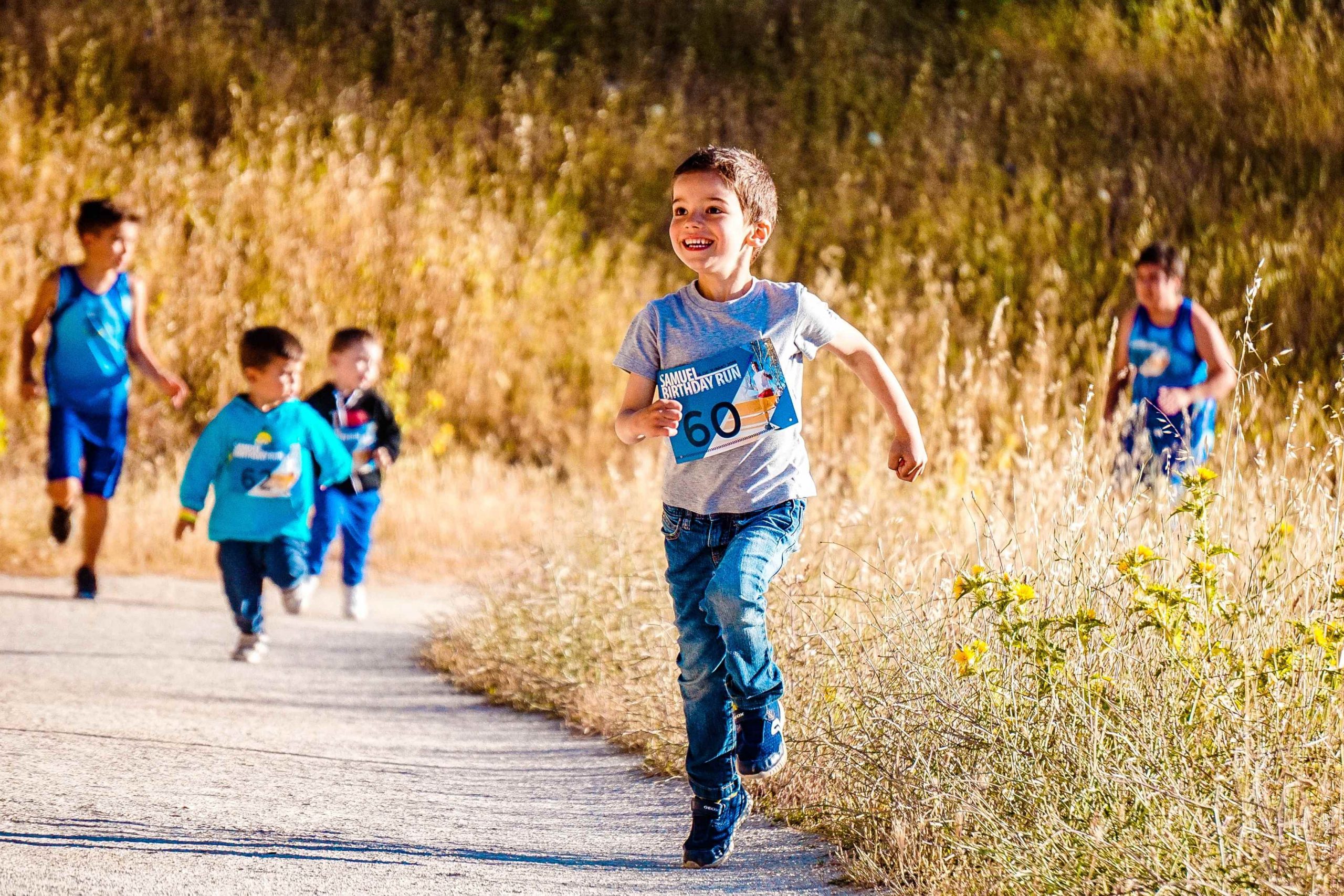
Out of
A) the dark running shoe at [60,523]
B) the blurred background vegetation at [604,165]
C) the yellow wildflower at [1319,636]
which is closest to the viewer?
the yellow wildflower at [1319,636]

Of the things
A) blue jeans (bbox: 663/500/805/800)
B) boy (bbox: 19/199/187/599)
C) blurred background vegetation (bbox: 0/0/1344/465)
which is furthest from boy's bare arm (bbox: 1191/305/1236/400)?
boy (bbox: 19/199/187/599)

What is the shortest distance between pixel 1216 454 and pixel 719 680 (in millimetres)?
4143

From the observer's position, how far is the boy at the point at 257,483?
6875 millimetres

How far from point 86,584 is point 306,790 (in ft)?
13.1

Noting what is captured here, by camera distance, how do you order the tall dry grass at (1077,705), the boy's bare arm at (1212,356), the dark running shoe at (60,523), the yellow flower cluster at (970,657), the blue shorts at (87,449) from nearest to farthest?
the tall dry grass at (1077,705), the yellow flower cluster at (970,657), the boy's bare arm at (1212,356), the blue shorts at (87,449), the dark running shoe at (60,523)

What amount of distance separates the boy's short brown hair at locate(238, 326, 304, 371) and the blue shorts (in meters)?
1.26

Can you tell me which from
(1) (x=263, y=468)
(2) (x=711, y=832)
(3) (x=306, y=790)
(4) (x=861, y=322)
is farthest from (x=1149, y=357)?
(4) (x=861, y=322)

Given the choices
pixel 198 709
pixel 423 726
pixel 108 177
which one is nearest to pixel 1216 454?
pixel 423 726

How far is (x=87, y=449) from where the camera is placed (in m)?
7.92

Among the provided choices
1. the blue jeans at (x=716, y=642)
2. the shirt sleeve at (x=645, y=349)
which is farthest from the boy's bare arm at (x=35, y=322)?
the blue jeans at (x=716, y=642)

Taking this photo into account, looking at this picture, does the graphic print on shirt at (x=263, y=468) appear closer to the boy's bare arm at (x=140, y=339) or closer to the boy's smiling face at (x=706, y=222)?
the boy's bare arm at (x=140, y=339)

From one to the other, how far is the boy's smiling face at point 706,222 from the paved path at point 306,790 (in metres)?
1.51

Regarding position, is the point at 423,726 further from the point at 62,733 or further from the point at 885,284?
the point at 885,284

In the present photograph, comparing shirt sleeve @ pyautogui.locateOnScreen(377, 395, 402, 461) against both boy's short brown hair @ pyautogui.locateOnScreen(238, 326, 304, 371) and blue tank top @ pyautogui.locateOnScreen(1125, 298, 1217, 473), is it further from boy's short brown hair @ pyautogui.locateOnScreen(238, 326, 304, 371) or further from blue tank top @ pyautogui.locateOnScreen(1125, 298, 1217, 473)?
blue tank top @ pyautogui.locateOnScreen(1125, 298, 1217, 473)
